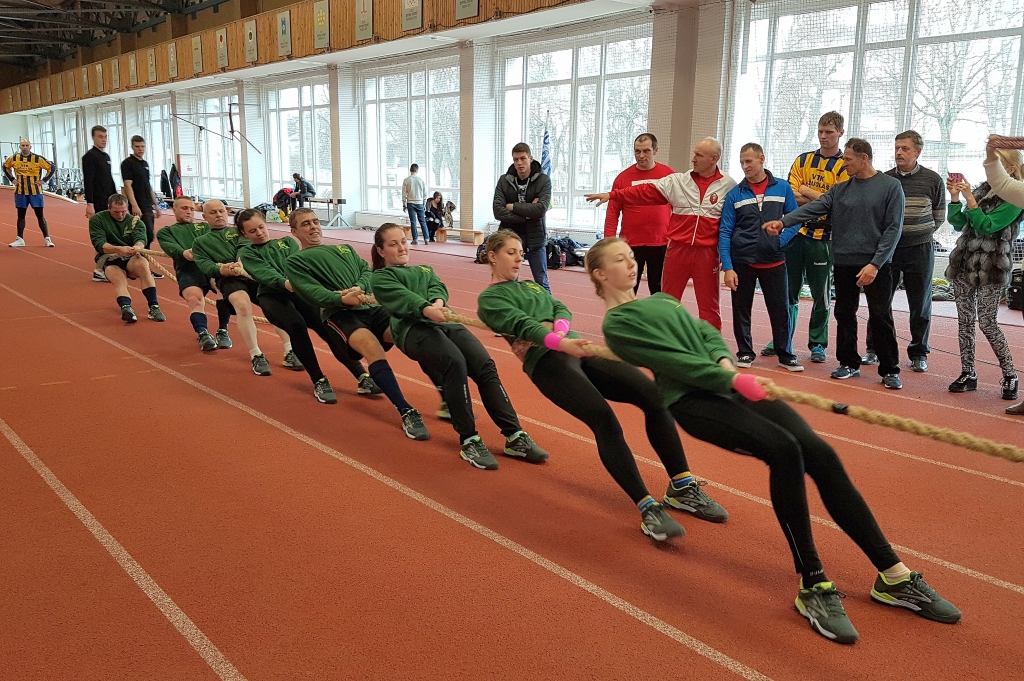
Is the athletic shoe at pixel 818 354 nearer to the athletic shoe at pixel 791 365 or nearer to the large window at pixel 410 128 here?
the athletic shoe at pixel 791 365

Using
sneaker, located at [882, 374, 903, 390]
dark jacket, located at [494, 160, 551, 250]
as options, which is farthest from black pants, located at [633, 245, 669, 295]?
sneaker, located at [882, 374, 903, 390]

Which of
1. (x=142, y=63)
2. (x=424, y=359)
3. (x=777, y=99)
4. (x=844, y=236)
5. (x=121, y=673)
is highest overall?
(x=142, y=63)

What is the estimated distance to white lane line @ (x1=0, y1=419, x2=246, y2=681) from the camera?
2.54 metres

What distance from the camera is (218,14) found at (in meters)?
25.0

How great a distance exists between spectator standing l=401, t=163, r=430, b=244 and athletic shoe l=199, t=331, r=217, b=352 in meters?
9.94

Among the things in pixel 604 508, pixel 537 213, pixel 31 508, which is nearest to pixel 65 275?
pixel 537 213

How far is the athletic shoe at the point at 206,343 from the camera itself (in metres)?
7.05

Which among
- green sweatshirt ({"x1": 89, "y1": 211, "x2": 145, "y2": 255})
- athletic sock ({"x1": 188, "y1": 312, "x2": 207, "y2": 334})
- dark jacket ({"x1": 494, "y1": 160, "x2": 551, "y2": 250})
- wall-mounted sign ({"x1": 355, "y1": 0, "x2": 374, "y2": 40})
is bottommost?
athletic sock ({"x1": 188, "y1": 312, "x2": 207, "y2": 334})

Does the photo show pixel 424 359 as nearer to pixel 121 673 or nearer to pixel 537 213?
pixel 121 673

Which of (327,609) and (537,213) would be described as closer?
(327,609)

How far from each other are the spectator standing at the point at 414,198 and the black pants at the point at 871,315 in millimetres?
11867

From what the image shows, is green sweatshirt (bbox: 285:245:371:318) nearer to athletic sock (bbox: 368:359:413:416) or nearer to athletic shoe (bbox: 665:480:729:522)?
athletic sock (bbox: 368:359:413:416)

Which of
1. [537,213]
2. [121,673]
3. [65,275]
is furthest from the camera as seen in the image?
[65,275]

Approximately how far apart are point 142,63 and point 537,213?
2392cm
